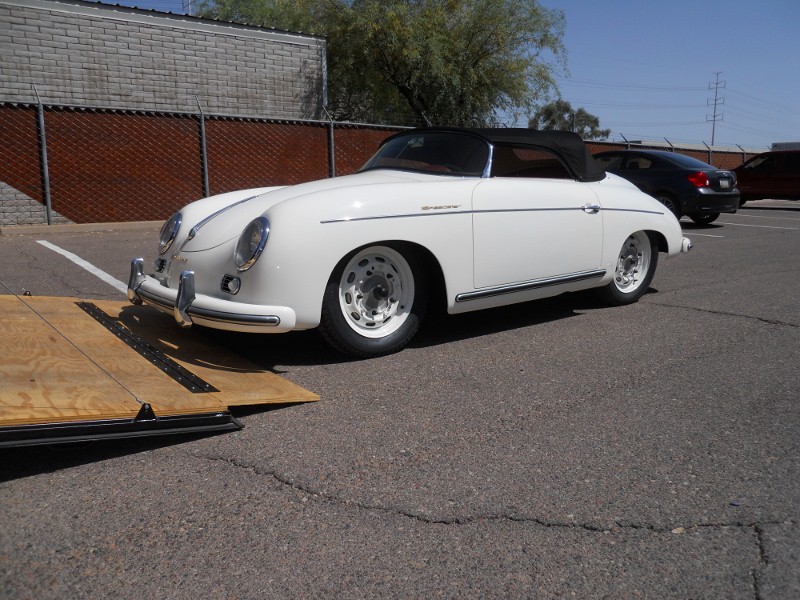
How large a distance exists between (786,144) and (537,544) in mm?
37188

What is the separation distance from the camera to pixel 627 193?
6.08 m

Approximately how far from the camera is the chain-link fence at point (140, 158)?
1195 centimetres

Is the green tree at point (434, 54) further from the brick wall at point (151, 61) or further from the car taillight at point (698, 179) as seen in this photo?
the car taillight at point (698, 179)

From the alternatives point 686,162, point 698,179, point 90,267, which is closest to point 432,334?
point 90,267

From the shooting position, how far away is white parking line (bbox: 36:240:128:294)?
22.7 feet

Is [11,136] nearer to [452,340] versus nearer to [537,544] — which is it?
[452,340]

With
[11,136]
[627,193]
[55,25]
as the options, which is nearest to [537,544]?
[627,193]

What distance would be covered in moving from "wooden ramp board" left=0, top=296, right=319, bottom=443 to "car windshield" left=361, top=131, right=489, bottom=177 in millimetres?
1924

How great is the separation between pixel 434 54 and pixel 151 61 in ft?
28.3

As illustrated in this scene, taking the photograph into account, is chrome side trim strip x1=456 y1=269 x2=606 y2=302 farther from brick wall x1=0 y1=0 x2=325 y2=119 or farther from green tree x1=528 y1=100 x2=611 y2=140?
green tree x1=528 y1=100 x2=611 y2=140

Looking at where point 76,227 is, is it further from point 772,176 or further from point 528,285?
point 772,176

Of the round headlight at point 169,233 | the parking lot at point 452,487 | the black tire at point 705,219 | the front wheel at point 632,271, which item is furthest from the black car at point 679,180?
the round headlight at point 169,233

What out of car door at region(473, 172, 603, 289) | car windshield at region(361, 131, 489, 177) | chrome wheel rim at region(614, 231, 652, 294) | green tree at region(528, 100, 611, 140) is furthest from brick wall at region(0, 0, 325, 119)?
green tree at region(528, 100, 611, 140)

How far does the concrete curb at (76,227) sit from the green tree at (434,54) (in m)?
11.9
